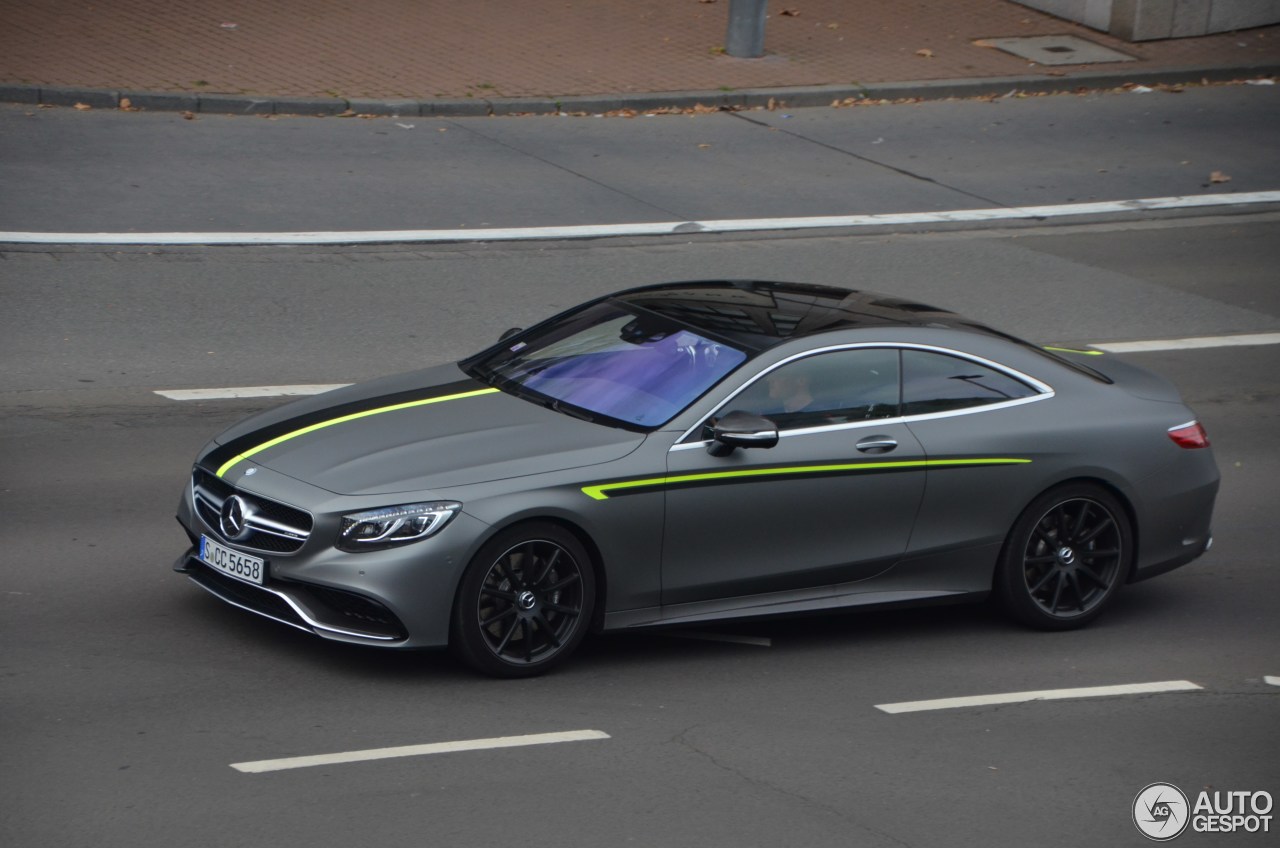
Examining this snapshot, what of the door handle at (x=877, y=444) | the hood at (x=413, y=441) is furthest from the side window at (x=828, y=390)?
the hood at (x=413, y=441)

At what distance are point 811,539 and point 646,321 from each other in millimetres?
1361

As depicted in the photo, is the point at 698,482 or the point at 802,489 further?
the point at 802,489

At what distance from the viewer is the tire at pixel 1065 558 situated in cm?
833

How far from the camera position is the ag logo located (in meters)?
6.45

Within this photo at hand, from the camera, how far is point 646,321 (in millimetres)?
8406

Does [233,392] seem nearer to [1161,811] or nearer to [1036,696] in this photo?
A: [1036,696]

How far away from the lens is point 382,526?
7.06 metres

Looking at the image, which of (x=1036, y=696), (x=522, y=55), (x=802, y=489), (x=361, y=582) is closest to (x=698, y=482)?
(x=802, y=489)

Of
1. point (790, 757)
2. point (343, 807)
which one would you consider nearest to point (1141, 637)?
point (790, 757)

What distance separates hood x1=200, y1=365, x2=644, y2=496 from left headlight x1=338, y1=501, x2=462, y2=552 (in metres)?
0.11

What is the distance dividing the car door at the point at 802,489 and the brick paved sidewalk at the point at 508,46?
12.0 meters

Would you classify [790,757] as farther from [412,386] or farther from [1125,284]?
[1125,284]

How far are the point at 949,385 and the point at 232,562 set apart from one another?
3.38 metres

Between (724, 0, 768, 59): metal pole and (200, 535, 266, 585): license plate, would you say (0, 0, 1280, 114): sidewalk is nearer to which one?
(724, 0, 768, 59): metal pole
